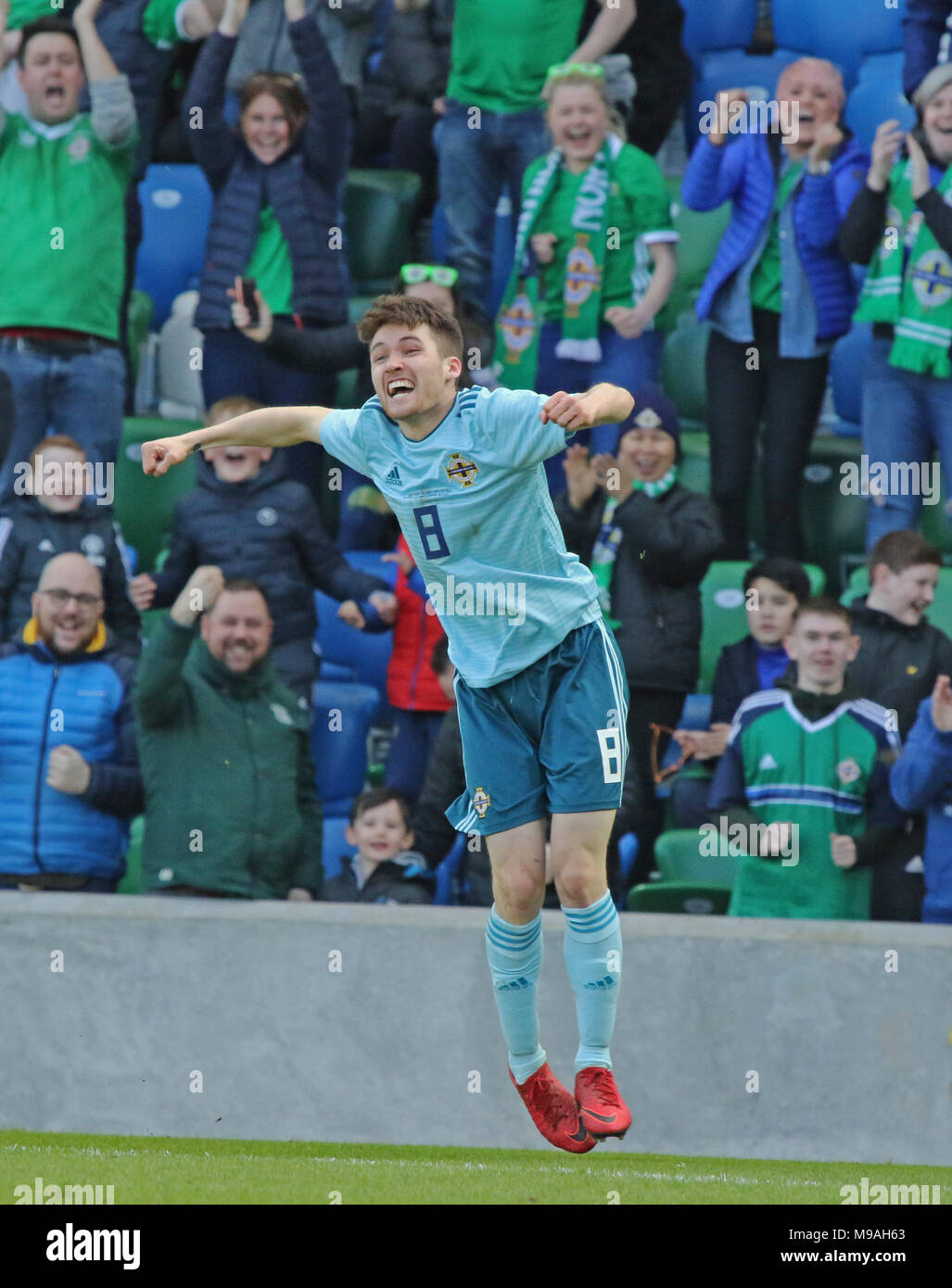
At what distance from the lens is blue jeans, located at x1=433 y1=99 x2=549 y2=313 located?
316 inches

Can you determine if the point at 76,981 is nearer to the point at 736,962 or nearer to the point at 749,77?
the point at 736,962

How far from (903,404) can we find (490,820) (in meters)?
3.35

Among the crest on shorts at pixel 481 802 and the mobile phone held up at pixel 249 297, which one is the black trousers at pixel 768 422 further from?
the crest on shorts at pixel 481 802

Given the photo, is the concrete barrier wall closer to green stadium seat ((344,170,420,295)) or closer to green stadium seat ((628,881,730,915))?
green stadium seat ((628,881,730,915))

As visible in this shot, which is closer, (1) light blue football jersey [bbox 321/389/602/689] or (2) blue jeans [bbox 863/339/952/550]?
(1) light blue football jersey [bbox 321/389/602/689]

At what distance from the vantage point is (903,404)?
7.45m

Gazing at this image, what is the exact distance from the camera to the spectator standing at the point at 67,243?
7.91 meters

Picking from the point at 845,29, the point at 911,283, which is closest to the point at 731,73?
the point at 845,29

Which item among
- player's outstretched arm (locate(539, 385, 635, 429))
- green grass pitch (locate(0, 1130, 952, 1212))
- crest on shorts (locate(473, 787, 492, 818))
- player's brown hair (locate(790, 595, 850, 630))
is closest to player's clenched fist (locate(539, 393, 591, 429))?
player's outstretched arm (locate(539, 385, 635, 429))

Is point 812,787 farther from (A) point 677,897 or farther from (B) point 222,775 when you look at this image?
(B) point 222,775

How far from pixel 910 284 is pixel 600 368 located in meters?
1.29

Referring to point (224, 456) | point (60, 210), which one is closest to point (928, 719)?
point (224, 456)

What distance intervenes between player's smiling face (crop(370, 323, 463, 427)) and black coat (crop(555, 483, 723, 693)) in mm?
2501

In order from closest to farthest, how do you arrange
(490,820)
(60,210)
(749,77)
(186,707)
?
(490,820) → (186,707) → (60,210) → (749,77)
